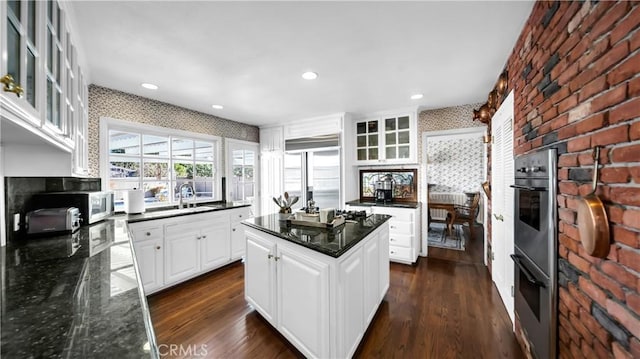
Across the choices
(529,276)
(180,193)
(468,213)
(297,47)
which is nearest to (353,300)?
(529,276)

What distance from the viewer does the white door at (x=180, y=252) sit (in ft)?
8.87

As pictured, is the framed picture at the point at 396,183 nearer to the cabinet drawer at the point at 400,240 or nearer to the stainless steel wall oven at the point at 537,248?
the cabinet drawer at the point at 400,240

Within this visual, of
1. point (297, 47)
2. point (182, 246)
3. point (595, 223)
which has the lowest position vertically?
point (182, 246)

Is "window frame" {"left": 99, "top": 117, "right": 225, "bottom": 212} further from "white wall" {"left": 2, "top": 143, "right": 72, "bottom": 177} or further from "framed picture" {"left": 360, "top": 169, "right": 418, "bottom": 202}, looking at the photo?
"framed picture" {"left": 360, "top": 169, "right": 418, "bottom": 202}

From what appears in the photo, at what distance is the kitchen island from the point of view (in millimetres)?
1473

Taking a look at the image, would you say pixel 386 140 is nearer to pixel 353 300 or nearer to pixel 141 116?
pixel 353 300

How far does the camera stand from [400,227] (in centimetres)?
346

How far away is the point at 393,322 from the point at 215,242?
94.8 inches

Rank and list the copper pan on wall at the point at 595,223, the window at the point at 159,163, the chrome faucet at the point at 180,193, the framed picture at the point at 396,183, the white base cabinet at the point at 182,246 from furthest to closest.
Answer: the framed picture at the point at 396,183 → the chrome faucet at the point at 180,193 → the window at the point at 159,163 → the white base cabinet at the point at 182,246 → the copper pan on wall at the point at 595,223

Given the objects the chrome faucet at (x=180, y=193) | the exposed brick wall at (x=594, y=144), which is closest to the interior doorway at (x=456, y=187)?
the exposed brick wall at (x=594, y=144)

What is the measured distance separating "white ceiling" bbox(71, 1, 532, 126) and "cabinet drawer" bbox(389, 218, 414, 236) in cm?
180

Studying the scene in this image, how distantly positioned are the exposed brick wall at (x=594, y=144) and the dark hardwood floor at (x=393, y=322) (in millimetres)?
830

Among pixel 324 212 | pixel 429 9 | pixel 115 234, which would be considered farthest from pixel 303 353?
pixel 429 9

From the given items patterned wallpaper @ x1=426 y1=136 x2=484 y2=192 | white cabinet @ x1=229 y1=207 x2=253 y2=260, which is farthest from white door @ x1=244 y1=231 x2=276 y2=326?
patterned wallpaper @ x1=426 y1=136 x2=484 y2=192
